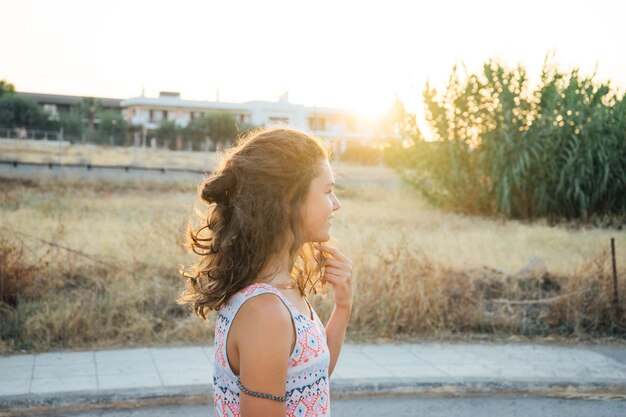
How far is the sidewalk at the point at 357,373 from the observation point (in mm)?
5734

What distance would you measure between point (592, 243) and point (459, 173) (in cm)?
756

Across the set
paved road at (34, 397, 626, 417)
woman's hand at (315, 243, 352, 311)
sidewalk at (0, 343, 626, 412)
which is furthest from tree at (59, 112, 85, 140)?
woman's hand at (315, 243, 352, 311)

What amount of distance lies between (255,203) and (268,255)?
0.15 m

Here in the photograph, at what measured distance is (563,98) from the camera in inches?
766

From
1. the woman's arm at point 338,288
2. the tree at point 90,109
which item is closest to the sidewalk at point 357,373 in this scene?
the woman's arm at point 338,288

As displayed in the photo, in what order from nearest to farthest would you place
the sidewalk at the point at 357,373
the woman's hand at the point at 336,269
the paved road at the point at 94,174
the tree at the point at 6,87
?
the woman's hand at the point at 336,269
the sidewalk at the point at 357,373
the paved road at the point at 94,174
the tree at the point at 6,87

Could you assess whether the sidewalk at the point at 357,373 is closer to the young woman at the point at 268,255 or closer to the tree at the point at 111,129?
the young woman at the point at 268,255

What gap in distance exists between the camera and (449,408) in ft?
19.2

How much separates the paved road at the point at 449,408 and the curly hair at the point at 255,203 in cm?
371

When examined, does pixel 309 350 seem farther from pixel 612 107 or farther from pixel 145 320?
pixel 612 107

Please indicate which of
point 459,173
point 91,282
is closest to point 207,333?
point 91,282

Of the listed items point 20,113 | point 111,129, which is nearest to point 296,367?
point 20,113

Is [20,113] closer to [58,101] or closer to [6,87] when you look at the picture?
[6,87]

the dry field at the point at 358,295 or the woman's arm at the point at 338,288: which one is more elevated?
the woman's arm at the point at 338,288
